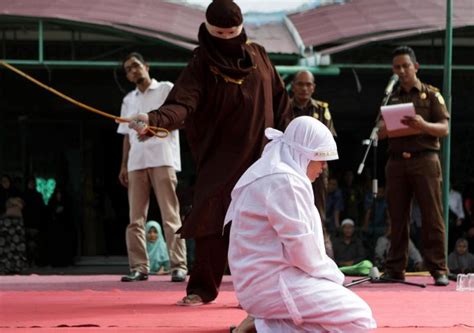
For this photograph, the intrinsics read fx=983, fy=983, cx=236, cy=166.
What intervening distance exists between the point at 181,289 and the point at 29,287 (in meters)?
1.34

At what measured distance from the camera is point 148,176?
26.6 feet

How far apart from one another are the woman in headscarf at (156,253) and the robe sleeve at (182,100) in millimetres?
5005

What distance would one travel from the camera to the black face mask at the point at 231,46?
5.97 m

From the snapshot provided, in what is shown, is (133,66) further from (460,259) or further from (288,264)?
(460,259)

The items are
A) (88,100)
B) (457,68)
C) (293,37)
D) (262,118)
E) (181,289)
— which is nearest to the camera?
(262,118)

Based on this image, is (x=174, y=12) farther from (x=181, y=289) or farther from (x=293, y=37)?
(x=181, y=289)

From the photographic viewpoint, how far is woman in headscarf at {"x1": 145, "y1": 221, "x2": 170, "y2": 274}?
11.0 meters

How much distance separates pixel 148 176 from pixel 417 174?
7.15ft

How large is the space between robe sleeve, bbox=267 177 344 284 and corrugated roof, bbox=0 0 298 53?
7.95 m

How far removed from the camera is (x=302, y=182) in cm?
429

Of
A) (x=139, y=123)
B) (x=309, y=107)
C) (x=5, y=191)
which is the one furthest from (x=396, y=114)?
(x=5, y=191)

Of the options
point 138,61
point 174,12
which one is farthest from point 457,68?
point 138,61

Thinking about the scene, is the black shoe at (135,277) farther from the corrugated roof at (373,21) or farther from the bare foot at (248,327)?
the corrugated roof at (373,21)

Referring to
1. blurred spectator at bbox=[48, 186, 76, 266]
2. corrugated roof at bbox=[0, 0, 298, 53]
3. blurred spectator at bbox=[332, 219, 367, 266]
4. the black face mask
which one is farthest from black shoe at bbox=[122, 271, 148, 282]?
blurred spectator at bbox=[48, 186, 76, 266]
